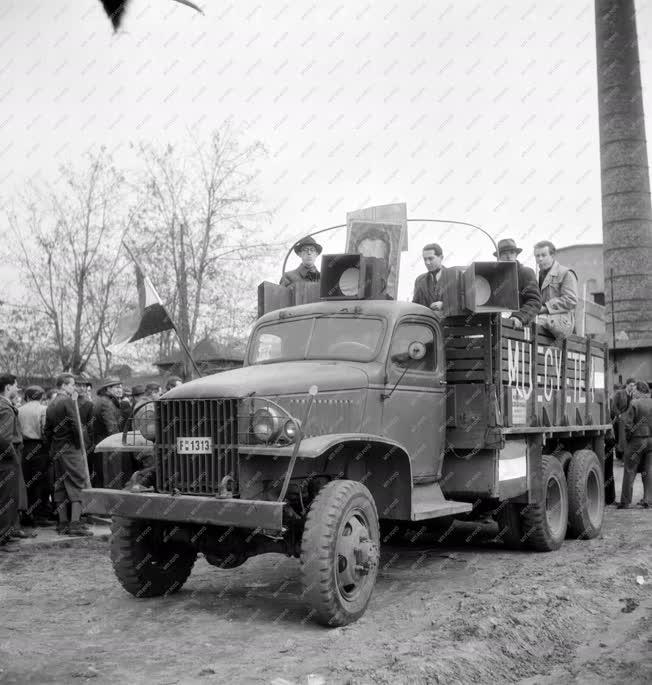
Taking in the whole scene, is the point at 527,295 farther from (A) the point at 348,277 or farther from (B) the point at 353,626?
(B) the point at 353,626

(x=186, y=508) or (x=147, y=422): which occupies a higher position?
(x=147, y=422)

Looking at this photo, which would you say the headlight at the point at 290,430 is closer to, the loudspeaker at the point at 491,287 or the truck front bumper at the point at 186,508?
the truck front bumper at the point at 186,508

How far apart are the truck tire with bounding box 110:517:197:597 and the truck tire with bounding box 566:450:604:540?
14.4 feet

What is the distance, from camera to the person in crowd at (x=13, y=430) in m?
8.70

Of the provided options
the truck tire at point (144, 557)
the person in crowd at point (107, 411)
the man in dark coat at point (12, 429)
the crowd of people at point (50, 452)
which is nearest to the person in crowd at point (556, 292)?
the crowd of people at point (50, 452)

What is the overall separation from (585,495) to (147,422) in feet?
16.8

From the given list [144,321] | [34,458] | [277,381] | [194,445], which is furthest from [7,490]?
[277,381]

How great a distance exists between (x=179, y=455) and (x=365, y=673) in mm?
2180

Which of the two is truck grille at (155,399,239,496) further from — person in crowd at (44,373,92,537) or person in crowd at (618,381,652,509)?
person in crowd at (618,381,652,509)

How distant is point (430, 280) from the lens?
8.34 metres

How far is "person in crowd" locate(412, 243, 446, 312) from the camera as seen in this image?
27.0 ft

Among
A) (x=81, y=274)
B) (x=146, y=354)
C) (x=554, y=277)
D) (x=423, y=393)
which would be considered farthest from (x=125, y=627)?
(x=146, y=354)

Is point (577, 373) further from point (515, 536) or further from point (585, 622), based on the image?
point (585, 622)

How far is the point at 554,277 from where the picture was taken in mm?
9234
